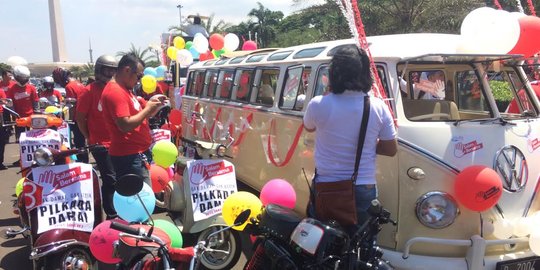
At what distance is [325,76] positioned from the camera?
4348 mm

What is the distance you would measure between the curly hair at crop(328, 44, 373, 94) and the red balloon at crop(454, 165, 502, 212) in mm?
989

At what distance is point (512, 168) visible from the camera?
3557 mm

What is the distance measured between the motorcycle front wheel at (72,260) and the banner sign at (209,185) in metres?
0.97

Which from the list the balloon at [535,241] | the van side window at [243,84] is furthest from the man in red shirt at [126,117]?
the balloon at [535,241]

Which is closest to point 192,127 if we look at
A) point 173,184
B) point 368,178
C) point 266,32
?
point 173,184

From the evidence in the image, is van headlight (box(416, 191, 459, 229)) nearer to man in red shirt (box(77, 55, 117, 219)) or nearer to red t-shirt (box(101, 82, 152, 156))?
red t-shirt (box(101, 82, 152, 156))

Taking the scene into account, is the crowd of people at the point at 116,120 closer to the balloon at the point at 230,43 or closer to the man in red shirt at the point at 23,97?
the man in red shirt at the point at 23,97

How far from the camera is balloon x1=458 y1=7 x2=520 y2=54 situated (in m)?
3.69

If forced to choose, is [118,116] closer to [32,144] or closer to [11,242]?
[32,144]

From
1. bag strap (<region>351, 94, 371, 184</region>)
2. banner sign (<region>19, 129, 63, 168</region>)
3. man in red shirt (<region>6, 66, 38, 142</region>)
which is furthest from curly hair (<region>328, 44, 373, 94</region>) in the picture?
man in red shirt (<region>6, 66, 38, 142</region>)

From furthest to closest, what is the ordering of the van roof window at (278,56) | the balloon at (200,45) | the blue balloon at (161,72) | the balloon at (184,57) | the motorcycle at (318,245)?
the blue balloon at (161,72), the balloon at (200,45), the balloon at (184,57), the van roof window at (278,56), the motorcycle at (318,245)

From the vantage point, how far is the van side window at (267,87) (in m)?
5.61

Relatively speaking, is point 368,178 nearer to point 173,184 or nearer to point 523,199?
point 523,199

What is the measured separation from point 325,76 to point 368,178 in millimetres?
1450
